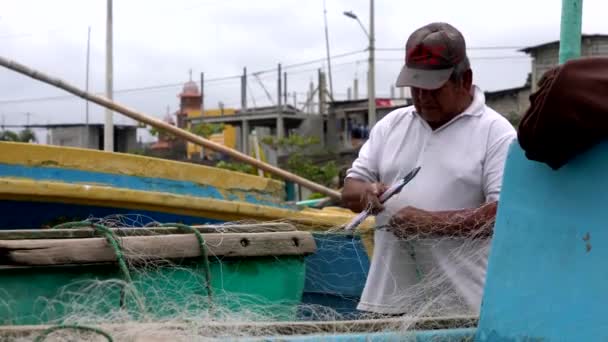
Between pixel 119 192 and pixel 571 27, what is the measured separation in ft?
9.90

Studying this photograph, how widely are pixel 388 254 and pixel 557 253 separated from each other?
0.99 metres

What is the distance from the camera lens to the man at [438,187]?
2.51m

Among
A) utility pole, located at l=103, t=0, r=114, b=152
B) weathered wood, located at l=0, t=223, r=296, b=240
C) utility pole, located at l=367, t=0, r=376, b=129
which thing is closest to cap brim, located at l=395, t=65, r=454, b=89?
weathered wood, located at l=0, t=223, r=296, b=240

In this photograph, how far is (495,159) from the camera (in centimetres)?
254

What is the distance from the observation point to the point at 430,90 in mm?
2619

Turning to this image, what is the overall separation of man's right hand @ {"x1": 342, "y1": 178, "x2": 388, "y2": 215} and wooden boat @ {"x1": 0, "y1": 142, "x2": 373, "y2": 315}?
1.23 m

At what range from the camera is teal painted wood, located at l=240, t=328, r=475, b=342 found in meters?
1.75

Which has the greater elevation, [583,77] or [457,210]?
[583,77]

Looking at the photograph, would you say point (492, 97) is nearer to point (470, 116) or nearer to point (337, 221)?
point (337, 221)

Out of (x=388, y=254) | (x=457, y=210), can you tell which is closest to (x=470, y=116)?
(x=457, y=210)

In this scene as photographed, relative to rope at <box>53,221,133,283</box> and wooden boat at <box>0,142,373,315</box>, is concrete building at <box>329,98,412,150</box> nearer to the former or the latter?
wooden boat at <box>0,142,373,315</box>

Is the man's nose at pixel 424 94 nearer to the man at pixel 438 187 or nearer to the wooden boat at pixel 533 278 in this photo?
the man at pixel 438 187

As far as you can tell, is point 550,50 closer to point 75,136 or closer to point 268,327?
point 75,136

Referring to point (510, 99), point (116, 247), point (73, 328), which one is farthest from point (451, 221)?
point (510, 99)
